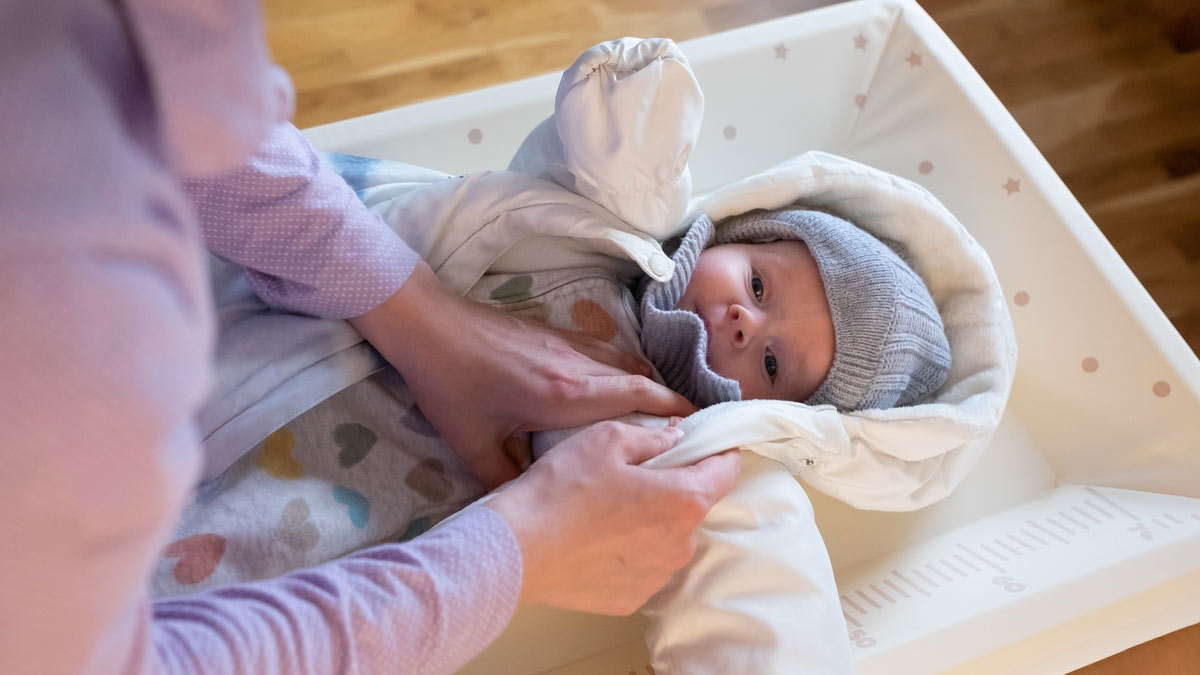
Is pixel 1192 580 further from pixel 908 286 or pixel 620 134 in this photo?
pixel 620 134

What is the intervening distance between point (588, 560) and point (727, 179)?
0.76m

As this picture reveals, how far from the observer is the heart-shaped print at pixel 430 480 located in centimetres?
86

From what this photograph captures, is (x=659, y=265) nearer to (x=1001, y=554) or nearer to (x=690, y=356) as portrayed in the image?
(x=690, y=356)

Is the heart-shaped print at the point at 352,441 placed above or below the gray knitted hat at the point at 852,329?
below

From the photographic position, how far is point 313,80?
58.8 inches

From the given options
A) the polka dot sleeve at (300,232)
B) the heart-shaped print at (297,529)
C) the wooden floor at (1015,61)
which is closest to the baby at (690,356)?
the heart-shaped print at (297,529)

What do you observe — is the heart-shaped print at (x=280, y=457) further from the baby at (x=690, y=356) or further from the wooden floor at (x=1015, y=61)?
the wooden floor at (x=1015, y=61)

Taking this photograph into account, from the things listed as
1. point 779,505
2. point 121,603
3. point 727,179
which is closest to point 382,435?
point 779,505

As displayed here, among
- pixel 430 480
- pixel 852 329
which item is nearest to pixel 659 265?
pixel 852 329

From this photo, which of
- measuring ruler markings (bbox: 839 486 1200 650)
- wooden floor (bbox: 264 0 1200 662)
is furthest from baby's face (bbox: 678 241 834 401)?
wooden floor (bbox: 264 0 1200 662)

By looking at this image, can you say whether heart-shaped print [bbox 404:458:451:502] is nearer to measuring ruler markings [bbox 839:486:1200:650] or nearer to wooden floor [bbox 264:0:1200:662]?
measuring ruler markings [bbox 839:486:1200:650]

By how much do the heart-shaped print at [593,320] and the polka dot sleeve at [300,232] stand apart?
22 centimetres

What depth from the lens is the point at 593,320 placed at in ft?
3.19

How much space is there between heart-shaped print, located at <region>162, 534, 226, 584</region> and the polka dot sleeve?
220mm
